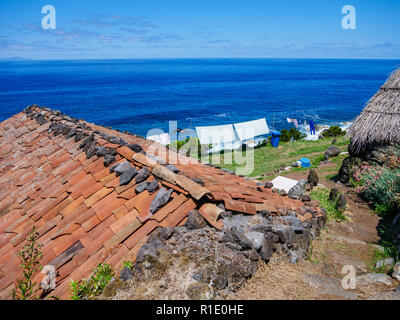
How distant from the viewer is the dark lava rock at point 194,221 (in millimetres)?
3529

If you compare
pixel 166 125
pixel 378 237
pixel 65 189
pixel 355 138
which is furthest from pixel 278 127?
pixel 65 189

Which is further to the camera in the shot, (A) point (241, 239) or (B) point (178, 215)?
(B) point (178, 215)

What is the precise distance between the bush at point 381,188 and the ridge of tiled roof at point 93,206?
4109 mm

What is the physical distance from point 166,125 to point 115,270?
48.3 m

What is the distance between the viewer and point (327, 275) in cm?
424

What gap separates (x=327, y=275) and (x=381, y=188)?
20.3 feet

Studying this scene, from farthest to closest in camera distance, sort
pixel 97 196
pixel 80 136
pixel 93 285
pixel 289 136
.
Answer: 1. pixel 289 136
2. pixel 80 136
3. pixel 97 196
4. pixel 93 285

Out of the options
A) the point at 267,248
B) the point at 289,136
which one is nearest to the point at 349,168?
the point at 267,248

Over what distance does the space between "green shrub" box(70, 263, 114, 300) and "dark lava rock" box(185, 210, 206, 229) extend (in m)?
1.12

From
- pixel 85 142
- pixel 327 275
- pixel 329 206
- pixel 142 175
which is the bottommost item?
pixel 329 206

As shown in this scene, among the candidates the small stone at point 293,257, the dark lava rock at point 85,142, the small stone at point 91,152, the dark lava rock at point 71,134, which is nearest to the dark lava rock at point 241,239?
the small stone at point 293,257

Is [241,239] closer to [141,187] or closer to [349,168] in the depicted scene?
[141,187]

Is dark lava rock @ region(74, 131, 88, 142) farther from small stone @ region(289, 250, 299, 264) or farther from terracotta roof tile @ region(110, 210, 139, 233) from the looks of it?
small stone @ region(289, 250, 299, 264)

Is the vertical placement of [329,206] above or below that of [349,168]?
below
